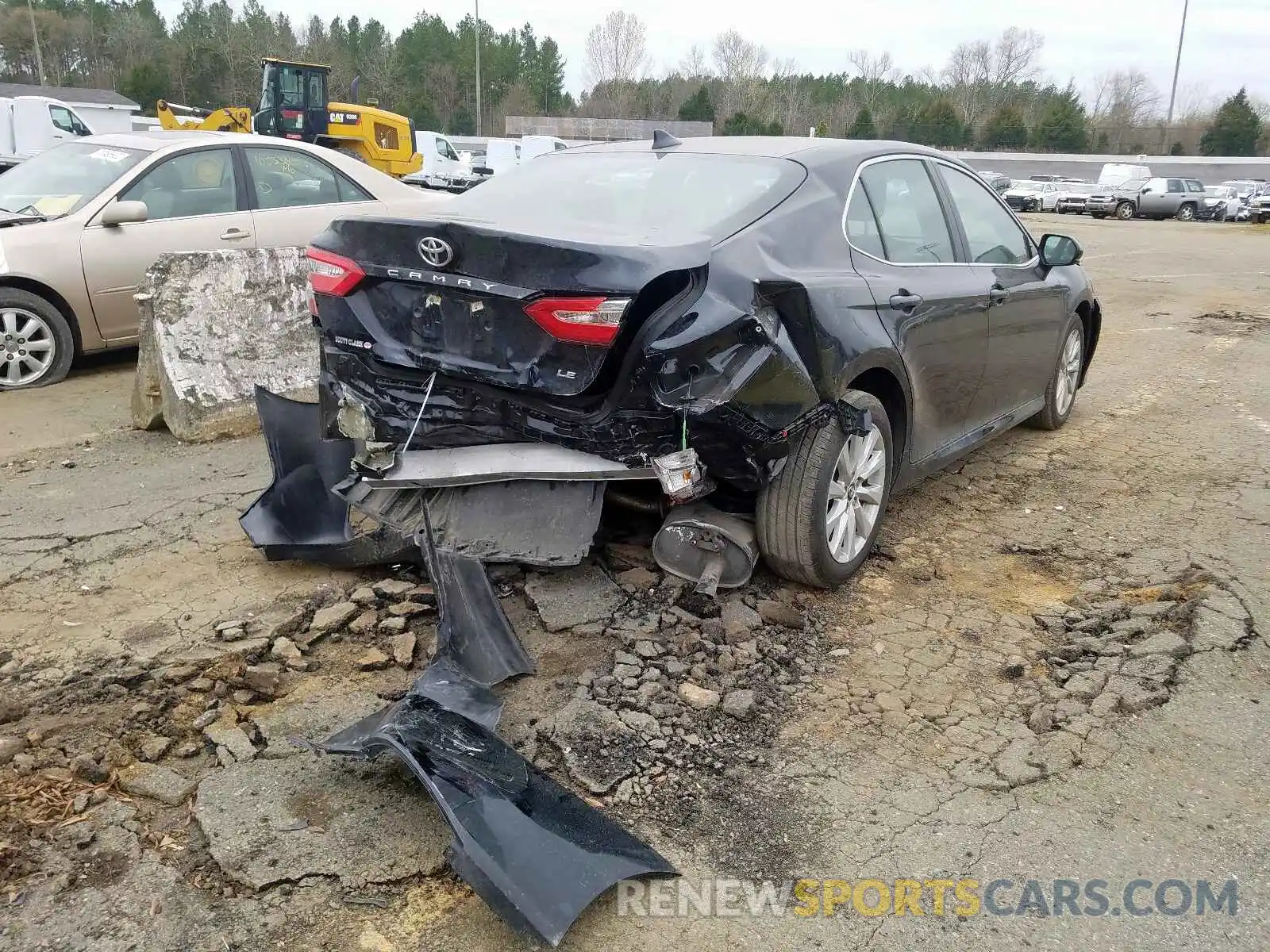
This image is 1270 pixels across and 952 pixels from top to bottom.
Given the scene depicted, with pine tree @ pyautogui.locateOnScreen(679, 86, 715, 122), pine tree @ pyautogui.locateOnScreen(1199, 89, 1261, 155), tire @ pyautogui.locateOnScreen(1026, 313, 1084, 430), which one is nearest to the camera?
tire @ pyautogui.locateOnScreen(1026, 313, 1084, 430)

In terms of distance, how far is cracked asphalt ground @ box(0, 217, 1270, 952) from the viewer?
7.39 ft

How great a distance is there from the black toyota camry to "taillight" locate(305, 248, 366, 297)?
0.04 ft

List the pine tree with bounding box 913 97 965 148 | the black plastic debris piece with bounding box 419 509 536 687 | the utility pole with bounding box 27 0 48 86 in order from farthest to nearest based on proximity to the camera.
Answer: the utility pole with bounding box 27 0 48 86 → the pine tree with bounding box 913 97 965 148 → the black plastic debris piece with bounding box 419 509 536 687

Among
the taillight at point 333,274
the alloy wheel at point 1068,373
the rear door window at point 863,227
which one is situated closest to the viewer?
the taillight at point 333,274

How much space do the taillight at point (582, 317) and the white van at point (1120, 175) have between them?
125 feet

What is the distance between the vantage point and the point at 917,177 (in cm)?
447

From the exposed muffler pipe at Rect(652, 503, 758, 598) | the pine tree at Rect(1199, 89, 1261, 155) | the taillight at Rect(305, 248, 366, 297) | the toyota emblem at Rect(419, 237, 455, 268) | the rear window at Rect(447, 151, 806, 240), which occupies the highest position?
the pine tree at Rect(1199, 89, 1261, 155)

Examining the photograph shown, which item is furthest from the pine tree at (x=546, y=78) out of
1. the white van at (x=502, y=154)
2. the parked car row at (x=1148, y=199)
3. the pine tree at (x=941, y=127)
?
the parked car row at (x=1148, y=199)

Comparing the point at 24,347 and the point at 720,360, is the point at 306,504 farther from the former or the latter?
the point at 24,347

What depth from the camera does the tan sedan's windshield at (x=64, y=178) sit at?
6828mm

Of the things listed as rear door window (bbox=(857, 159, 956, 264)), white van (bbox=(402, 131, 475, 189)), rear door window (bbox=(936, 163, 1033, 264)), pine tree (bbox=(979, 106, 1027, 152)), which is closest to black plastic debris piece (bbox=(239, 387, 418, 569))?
rear door window (bbox=(857, 159, 956, 264))

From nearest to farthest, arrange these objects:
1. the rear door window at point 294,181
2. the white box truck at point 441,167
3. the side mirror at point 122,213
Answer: the side mirror at point 122,213 → the rear door window at point 294,181 → the white box truck at point 441,167

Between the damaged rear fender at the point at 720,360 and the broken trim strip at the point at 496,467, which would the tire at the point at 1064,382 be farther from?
the broken trim strip at the point at 496,467

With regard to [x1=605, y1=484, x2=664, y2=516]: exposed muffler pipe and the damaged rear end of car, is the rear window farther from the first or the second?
[x1=605, y1=484, x2=664, y2=516]: exposed muffler pipe
